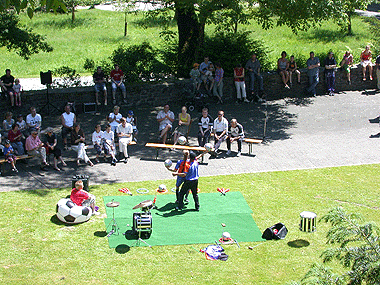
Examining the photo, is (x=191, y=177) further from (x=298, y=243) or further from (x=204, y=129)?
(x=204, y=129)

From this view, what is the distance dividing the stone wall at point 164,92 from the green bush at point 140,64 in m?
0.66

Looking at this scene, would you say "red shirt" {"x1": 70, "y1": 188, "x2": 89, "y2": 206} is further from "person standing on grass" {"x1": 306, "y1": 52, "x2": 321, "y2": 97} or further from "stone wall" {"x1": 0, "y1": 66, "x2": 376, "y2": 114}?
"person standing on grass" {"x1": 306, "y1": 52, "x2": 321, "y2": 97}

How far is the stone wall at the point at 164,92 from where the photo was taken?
832 inches

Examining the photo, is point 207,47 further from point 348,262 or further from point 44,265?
point 348,262

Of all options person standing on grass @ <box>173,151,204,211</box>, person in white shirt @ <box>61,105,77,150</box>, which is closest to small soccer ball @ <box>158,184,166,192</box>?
person standing on grass @ <box>173,151,204,211</box>

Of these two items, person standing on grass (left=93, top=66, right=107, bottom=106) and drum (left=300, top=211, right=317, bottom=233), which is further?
person standing on grass (left=93, top=66, right=107, bottom=106)

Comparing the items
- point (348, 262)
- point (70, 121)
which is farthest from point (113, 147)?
point (348, 262)

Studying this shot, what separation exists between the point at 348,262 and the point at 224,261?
617cm

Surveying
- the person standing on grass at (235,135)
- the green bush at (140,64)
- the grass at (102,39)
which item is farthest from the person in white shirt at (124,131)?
the grass at (102,39)

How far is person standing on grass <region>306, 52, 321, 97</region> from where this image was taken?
78.1 feet

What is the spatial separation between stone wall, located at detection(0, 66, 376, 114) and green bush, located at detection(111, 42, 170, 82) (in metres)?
0.66

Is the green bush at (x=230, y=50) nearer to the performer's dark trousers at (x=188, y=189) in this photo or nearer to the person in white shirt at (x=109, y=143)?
the person in white shirt at (x=109, y=143)

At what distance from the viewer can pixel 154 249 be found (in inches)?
481

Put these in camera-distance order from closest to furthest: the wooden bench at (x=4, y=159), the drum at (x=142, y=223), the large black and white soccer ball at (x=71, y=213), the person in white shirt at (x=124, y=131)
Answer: the drum at (x=142, y=223)
the large black and white soccer ball at (x=71, y=213)
the wooden bench at (x=4, y=159)
the person in white shirt at (x=124, y=131)
